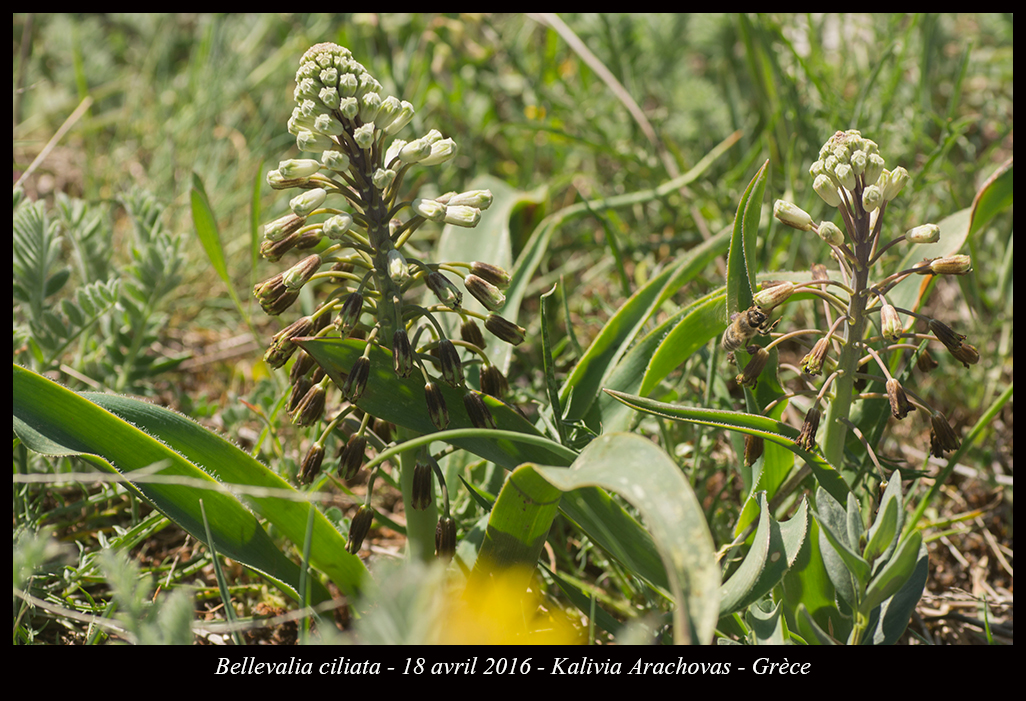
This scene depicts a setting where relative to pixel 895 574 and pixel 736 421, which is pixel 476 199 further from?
pixel 895 574

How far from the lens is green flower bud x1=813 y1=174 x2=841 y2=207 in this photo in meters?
1.89

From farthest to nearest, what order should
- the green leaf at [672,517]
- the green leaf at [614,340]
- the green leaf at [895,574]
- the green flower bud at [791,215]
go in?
the green leaf at [614,340], the green flower bud at [791,215], the green leaf at [895,574], the green leaf at [672,517]

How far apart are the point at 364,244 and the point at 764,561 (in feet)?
4.16

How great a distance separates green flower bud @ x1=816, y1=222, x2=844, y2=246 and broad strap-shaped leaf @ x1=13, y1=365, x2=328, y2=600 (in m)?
1.69

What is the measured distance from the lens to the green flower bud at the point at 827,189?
1889 mm

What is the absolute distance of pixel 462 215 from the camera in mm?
1903

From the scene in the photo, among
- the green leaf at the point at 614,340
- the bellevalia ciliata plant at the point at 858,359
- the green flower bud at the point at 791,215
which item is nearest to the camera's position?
the bellevalia ciliata plant at the point at 858,359

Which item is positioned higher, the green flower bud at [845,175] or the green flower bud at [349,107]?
the green flower bud at [349,107]

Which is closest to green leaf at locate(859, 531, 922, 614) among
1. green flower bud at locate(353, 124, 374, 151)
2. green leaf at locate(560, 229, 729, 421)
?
green leaf at locate(560, 229, 729, 421)

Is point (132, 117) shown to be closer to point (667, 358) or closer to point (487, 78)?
point (487, 78)

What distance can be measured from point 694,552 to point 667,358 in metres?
0.89

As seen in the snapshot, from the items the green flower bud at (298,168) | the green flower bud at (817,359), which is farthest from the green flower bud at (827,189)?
the green flower bud at (298,168)

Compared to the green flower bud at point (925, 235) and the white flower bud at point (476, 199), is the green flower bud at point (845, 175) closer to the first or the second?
the green flower bud at point (925, 235)

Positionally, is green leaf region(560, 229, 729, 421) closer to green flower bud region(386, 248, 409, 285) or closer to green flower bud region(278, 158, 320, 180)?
green flower bud region(386, 248, 409, 285)
